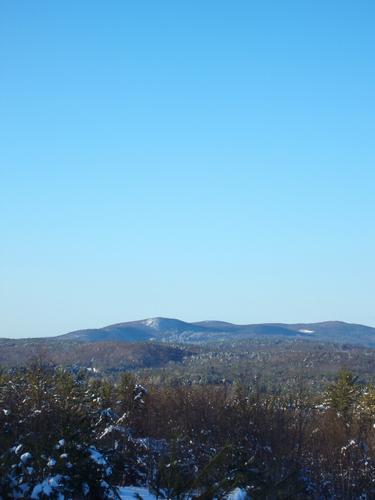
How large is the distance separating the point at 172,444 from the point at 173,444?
350mm

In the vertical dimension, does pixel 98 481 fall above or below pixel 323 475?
above

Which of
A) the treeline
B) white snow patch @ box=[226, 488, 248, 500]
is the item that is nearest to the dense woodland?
the treeline

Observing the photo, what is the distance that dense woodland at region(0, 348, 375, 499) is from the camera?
9414 millimetres

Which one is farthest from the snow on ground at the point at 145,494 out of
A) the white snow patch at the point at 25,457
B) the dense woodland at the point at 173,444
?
the white snow patch at the point at 25,457

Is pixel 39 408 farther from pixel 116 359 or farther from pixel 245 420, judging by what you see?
pixel 116 359

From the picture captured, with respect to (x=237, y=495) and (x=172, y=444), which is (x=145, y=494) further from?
(x=237, y=495)

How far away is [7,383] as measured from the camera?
22.6 m

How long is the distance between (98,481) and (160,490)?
1.38m

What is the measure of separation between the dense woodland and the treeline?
25mm

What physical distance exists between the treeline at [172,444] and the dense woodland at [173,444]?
0.02m

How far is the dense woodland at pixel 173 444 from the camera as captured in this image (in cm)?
941

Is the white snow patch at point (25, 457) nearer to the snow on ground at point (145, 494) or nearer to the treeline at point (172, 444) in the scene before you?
the treeline at point (172, 444)

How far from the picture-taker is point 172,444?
10.7m

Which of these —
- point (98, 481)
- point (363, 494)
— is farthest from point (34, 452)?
point (363, 494)
